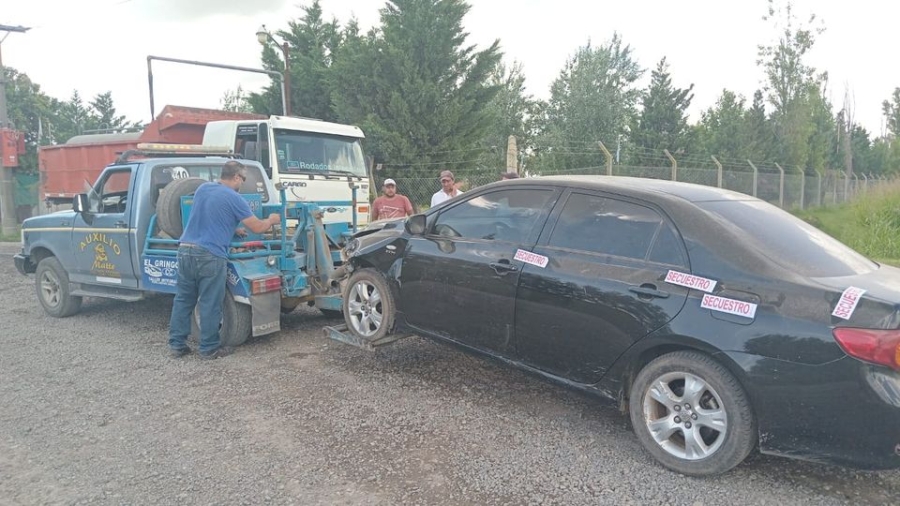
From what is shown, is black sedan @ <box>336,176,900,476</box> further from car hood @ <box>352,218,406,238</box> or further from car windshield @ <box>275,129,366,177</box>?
car windshield @ <box>275,129,366,177</box>

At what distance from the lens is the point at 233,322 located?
232 inches

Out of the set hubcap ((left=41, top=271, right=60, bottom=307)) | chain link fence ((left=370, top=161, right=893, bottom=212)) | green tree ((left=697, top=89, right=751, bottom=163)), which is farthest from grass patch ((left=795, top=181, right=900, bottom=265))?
green tree ((left=697, top=89, right=751, bottom=163))

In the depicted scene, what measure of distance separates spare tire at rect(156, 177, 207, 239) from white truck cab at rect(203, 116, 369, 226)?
10.1 feet

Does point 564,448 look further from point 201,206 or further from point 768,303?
point 201,206

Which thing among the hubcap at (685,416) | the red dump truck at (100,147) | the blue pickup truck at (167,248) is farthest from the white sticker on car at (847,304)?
the red dump truck at (100,147)

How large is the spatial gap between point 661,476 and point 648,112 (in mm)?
25029

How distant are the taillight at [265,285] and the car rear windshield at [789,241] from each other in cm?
399

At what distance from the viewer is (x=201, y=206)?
18.2 ft

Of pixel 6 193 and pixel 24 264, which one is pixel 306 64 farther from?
pixel 24 264

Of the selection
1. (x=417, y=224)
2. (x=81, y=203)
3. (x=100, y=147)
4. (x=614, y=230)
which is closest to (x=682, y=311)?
(x=614, y=230)

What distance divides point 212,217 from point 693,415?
14.3ft

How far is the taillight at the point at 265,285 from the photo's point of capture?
5.77 meters

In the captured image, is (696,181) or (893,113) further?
(893,113)

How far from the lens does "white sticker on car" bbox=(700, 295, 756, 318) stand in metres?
3.14
